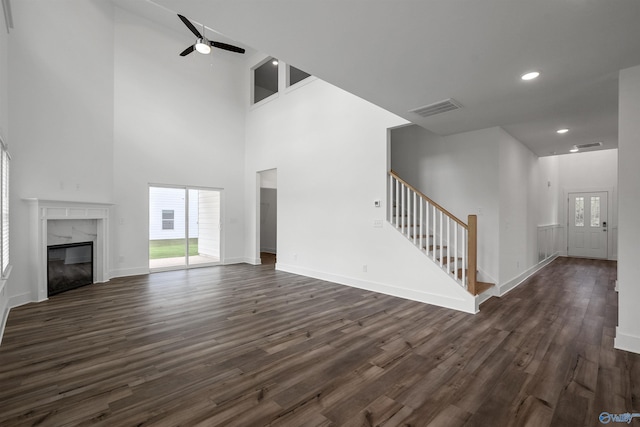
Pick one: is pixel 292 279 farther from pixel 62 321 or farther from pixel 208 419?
pixel 208 419

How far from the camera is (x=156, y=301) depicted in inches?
173

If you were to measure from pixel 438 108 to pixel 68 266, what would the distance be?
6.67m

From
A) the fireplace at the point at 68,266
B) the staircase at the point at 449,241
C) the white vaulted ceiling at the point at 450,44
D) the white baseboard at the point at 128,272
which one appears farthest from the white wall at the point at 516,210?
the fireplace at the point at 68,266

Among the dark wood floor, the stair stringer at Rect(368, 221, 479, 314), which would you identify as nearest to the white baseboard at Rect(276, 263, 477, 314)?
the stair stringer at Rect(368, 221, 479, 314)

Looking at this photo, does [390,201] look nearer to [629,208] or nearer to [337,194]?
[337,194]

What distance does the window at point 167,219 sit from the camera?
6.86m

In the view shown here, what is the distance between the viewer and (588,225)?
868cm

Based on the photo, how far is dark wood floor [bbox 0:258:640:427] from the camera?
1920mm

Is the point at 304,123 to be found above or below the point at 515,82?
above

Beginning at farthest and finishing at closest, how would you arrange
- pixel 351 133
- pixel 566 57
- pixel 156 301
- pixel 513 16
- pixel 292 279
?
pixel 292 279
pixel 351 133
pixel 156 301
pixel 566 57
pixel 513 16

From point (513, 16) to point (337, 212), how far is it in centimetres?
407

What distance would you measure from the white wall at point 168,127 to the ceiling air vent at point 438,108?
18.0 ft

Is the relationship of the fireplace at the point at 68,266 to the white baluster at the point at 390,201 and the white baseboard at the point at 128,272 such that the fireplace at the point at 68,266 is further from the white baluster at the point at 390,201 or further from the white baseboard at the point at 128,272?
the white baluster at the point at 390,201

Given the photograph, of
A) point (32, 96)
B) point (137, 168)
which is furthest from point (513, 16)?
point (137, 168)
